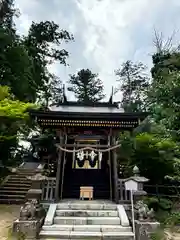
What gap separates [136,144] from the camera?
40.1 feet

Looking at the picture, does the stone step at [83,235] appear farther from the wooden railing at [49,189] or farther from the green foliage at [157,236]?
the wooden railing at [49,189]

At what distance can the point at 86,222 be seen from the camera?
7363 millimetres

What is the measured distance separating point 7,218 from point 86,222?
312 centimetres

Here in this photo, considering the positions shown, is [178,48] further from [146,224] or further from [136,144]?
[146,224]

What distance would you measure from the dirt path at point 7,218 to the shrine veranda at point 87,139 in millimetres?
1789

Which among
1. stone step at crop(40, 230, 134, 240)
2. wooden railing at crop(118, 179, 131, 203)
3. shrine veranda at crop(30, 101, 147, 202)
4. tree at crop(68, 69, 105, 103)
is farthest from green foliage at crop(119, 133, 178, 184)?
tree at crop(68, 69, 105, 103)

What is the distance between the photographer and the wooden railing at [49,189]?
912 cm

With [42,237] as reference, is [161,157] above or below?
above

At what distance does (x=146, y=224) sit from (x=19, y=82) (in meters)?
12.7

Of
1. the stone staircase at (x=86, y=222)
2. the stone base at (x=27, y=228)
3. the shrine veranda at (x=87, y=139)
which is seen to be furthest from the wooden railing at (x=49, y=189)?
the stone base at (x=27, y=228)

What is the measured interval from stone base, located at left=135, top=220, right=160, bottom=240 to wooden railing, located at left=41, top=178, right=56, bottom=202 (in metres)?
3.64

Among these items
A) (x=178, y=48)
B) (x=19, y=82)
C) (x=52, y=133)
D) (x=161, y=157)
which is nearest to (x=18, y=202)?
(x=161, y=157)

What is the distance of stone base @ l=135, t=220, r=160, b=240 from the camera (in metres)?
6.55

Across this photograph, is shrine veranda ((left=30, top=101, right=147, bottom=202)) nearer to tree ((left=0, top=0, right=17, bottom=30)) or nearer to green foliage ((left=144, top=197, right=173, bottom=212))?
green foliage ((left=144, top=197, right=173, bottom=212))
